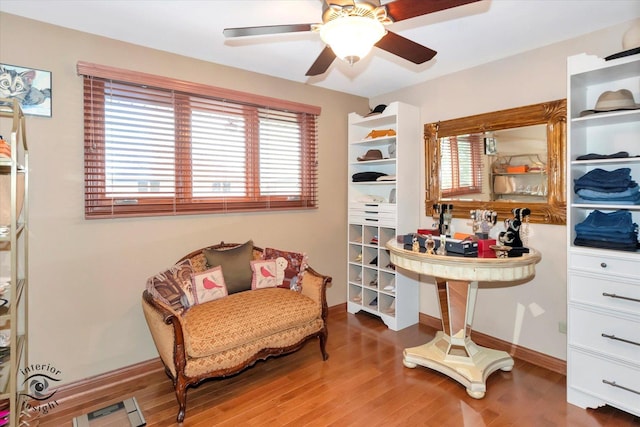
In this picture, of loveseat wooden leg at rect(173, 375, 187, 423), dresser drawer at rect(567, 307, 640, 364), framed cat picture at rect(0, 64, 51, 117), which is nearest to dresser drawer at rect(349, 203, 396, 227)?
dresser drawer at rect(567, 307, 640, 364)

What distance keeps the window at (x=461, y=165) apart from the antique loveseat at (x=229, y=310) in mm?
1587

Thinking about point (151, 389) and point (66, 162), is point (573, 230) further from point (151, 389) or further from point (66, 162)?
point (66, 162)

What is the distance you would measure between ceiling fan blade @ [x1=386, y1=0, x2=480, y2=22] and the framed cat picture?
2301 millimetres

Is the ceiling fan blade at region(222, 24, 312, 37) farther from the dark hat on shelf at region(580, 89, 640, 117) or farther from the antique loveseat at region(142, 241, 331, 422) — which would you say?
the dark hat on shelf at region(580, 89, 640, 117)

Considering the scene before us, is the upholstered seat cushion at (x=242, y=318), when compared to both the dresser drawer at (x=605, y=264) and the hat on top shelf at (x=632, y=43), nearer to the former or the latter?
the dresser drawer at (x=605, y=264)

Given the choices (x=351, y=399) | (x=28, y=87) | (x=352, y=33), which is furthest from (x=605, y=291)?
(x=28, y=87)

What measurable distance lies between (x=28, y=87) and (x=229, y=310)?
1997 mm

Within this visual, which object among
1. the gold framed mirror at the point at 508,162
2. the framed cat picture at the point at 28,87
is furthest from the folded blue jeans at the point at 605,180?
the framed cat picture at the point at 28,87

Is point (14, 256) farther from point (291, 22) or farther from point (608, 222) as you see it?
point (608, 222)

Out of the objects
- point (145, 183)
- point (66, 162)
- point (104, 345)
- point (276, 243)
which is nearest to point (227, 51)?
point (145, 183)

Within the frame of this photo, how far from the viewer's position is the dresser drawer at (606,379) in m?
2.04

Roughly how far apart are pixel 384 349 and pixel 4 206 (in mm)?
2863

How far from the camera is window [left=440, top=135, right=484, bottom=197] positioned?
3211 mm

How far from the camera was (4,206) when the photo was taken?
188cm
